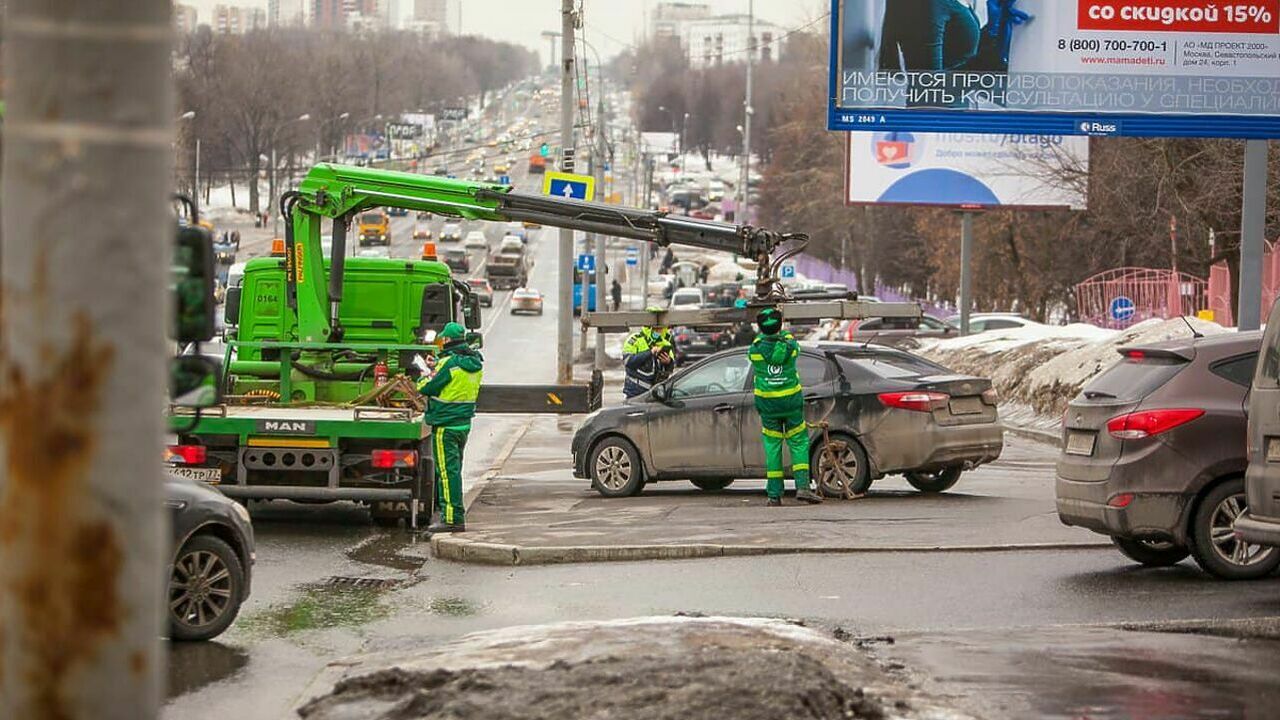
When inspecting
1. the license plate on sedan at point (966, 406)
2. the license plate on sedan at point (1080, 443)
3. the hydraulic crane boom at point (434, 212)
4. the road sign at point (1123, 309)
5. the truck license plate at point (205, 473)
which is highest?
the hydraulic crane boom at point (434, 212)

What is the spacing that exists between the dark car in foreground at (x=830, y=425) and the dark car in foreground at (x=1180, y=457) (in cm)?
508

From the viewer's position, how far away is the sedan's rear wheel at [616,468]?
18.1 m

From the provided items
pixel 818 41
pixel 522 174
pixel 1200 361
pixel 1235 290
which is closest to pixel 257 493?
pixel 1200 361

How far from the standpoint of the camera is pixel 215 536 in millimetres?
10164

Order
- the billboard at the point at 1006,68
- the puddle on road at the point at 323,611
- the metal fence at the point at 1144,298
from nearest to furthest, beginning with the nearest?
the puddle on road at the point at 323,611 < the billboard at the point at 1006,68 < the metal fence at the point at 1144,298

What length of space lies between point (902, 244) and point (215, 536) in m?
69.9

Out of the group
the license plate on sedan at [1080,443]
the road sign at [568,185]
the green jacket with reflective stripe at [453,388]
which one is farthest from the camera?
the road sign at [568,185]

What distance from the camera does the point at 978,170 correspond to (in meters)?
46.1

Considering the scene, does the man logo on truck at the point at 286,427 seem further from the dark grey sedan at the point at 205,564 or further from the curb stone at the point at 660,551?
the dark grey sedan at the point at 205,564

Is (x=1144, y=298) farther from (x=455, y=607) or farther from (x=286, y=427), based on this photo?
(x=455, y=607)

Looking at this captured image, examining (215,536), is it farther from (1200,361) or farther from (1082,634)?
(1200,361)

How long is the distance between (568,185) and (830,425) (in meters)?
14.3

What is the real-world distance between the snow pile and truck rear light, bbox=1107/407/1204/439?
42.8 ft

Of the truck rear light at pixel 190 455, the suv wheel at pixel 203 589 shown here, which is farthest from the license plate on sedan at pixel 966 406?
the suv wheel at pixel 203 589
